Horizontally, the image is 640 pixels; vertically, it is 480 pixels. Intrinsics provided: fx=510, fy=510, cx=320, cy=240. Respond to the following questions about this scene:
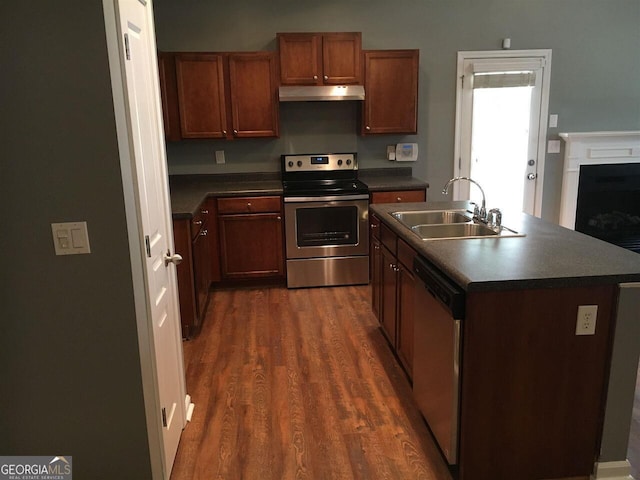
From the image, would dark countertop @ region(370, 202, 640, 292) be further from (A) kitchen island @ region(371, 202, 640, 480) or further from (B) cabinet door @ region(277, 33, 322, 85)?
(B) cabinet door @ region(277, 33, 322, 85)

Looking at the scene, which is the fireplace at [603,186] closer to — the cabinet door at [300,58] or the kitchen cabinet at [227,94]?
the cabinet door at [300,58]

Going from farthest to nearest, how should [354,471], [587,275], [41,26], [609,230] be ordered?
[609,230] < [354,471] < [587,275] < [41,26]

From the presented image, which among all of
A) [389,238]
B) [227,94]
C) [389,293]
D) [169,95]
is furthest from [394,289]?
[169,95]

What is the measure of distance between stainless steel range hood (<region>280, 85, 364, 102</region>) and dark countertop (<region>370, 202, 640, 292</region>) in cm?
216

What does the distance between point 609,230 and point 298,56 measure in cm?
367

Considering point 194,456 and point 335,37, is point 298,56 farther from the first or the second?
point 194,456

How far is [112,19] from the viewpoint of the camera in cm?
156

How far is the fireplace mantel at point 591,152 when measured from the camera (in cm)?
508

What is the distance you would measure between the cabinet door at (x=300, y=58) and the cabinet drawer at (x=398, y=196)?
1.13 metres

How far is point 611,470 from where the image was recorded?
201cm

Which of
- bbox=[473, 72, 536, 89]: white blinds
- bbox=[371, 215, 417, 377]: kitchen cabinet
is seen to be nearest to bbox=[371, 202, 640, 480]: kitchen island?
bbox=[371, 215, 417, 377]: kitchen cabinet

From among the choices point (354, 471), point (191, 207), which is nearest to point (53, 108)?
point (354, 471)

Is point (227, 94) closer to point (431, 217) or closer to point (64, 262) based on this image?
point (431, 217)

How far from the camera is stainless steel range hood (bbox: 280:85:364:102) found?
439 cm
